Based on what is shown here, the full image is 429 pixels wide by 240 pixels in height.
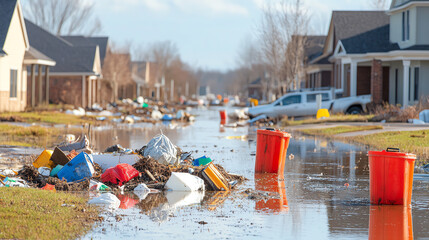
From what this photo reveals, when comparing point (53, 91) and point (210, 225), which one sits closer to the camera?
point (210, 225)

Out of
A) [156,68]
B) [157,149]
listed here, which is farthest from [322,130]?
[156,68]

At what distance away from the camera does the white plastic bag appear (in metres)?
14.1

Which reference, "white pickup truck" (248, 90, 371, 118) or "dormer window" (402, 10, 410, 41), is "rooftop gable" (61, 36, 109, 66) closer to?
"white pickup truck" (248, 90, 371, 118)

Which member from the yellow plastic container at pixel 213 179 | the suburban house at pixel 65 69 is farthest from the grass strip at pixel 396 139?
the suburban house at pixel 65 69

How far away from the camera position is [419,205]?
36.6 feet

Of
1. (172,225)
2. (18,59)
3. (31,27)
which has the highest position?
(31,27)

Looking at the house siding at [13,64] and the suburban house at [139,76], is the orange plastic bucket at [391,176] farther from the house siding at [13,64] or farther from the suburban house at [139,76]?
the suburban house at [139,76]

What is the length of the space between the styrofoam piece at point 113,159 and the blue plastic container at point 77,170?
0.88 metres

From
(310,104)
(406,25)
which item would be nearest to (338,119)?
(310,104)

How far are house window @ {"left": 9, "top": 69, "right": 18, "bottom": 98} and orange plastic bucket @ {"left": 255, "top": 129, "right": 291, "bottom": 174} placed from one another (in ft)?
83.2

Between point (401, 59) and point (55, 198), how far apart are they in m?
27.3

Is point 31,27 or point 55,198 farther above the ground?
point 31,27

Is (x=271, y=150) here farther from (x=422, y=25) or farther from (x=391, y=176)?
(x=422, y=25)

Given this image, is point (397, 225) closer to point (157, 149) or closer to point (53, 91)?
point (157, 149)
